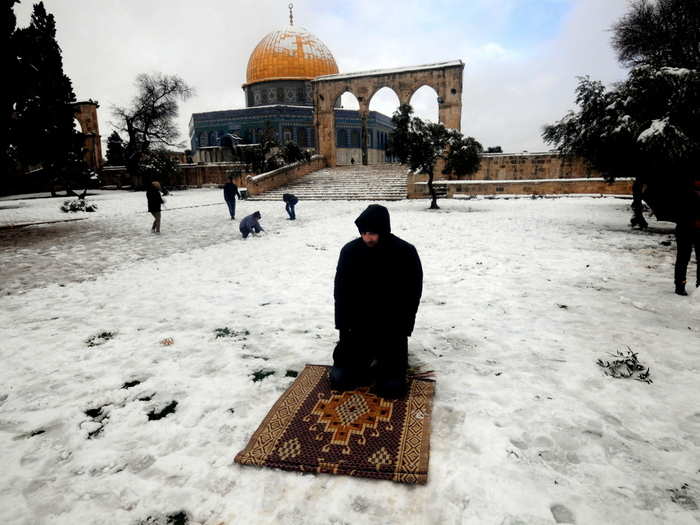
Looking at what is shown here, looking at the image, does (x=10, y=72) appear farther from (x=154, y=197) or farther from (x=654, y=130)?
(x=654, y=130)

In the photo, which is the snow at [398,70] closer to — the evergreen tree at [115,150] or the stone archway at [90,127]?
the evergreen tree at [115,150]

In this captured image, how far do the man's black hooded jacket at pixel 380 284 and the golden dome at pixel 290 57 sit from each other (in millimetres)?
49338

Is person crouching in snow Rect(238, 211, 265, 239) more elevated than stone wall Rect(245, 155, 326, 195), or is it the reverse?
stone wall Rect(245, 155, 326, 195)

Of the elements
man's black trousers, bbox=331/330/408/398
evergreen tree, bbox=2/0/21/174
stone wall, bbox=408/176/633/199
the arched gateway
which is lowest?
man's black trousers, bbox=331/330/408/398

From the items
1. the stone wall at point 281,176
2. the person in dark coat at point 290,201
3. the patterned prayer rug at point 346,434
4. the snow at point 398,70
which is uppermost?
the snow at point 398,70

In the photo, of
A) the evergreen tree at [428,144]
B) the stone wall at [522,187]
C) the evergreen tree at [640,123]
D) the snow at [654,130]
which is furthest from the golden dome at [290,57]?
the snow at [654,130]

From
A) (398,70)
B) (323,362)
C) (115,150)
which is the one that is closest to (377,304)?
(323,362)

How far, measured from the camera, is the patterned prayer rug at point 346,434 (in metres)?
2.36

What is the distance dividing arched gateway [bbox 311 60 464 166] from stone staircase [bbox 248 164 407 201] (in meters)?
4.65

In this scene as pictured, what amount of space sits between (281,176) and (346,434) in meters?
24.8

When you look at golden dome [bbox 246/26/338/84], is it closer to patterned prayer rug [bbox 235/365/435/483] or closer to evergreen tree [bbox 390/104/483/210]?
evergreen tree [bbox 390/104/483/210]

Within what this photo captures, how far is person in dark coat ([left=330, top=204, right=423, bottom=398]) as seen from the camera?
3.11m

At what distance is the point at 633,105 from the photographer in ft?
32.8

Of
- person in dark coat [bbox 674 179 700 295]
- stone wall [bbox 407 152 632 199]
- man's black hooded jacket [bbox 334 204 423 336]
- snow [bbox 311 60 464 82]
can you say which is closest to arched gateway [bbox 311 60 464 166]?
snow [bbox 311 60 464 82]
